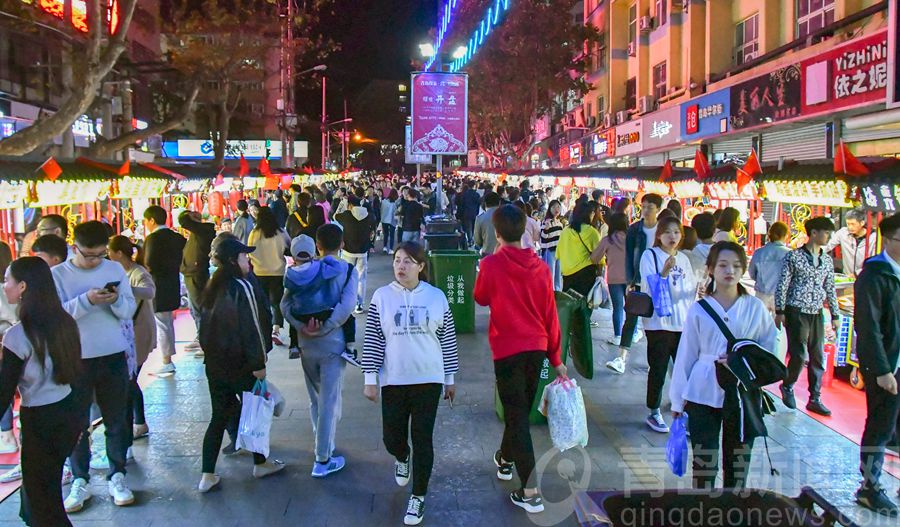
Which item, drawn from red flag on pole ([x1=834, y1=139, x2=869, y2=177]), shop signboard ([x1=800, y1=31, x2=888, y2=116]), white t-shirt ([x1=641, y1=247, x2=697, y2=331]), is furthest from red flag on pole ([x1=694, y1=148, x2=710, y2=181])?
white t-shirt ([x1=641, y1=247, x2=697, y2=331])

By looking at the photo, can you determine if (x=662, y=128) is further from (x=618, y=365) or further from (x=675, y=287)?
(x=675, y=287)

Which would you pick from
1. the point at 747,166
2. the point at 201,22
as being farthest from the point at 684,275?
the point at 201,22

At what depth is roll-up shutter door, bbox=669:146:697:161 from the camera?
23.9 metres

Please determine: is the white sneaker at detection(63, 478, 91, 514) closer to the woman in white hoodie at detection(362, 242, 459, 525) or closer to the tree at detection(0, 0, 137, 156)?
the woman in white hoodie at detection(362, 242, 459, 525)

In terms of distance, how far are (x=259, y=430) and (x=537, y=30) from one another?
33.3 metres

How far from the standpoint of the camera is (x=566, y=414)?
15.0 feet

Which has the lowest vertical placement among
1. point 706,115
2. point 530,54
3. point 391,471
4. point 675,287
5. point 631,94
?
point 391,471

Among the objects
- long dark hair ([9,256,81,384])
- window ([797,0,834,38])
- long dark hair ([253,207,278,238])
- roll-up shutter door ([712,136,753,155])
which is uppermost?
window ([797,0,834,38])

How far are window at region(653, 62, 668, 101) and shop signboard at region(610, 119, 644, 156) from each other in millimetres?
1115

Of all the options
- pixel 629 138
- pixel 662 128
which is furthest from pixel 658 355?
pixel 629 138

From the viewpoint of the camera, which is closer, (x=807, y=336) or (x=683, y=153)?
(x=807, y=336)

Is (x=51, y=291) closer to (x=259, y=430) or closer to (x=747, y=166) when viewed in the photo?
(x=259, y=430)

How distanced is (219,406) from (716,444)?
3.08m

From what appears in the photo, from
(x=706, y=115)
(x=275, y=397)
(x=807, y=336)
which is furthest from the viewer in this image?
(x=706, y=115)
